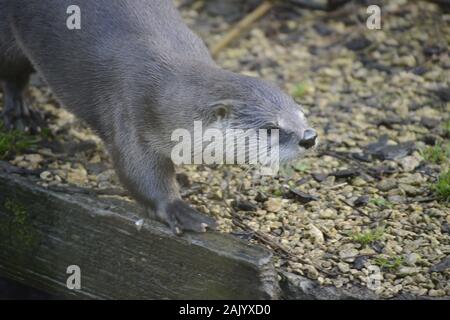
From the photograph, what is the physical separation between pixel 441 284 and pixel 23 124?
2.43 meters

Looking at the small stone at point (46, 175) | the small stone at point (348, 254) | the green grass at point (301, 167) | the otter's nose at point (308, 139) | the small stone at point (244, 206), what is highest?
the otter's nose at point (308, 139)

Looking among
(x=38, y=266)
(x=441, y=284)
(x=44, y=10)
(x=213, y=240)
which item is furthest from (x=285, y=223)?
(x=44, y=10)

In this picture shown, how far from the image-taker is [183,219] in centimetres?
364

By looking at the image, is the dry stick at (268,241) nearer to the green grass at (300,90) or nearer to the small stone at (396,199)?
the small stone at (396,199)

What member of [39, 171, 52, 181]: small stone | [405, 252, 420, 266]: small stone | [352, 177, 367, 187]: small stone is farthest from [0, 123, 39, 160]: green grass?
[405, 252, 420, 266]: small stone

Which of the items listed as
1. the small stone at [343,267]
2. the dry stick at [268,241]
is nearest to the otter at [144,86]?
the dry stick at [268,241]

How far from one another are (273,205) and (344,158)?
0.62 m

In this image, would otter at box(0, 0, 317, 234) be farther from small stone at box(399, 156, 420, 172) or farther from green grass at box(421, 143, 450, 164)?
green grass at box(421, 143, 450, 164)

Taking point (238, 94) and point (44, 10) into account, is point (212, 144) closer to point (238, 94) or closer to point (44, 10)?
point (238, 94)

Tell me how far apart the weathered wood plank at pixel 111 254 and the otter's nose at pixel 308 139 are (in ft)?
1.54

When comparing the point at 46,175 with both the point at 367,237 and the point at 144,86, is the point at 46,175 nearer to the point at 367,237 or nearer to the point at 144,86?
the point at 144,86

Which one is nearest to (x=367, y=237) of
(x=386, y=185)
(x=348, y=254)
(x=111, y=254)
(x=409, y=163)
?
(x=348, y=254)

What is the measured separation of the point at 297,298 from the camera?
11.4 feet

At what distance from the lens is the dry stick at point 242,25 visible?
5.63 m
